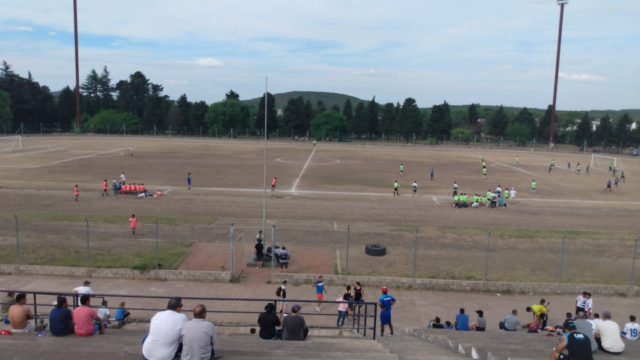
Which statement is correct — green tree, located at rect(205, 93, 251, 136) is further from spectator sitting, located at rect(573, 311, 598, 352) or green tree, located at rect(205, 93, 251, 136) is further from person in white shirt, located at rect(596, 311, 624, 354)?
spectator sitting, located at rect(573, 311, 598, 352)

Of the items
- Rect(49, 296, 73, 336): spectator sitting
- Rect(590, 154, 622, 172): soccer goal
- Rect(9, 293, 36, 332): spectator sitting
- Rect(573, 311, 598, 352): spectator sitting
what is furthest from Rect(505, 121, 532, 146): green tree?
Rect(49, 296, 73, 336): spectator sitting

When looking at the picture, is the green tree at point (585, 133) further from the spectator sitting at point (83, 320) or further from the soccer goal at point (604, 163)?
the spectator sitting at point (83, 320)

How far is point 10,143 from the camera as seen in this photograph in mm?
87250

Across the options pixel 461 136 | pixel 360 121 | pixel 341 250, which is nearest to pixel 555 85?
pixel 461 136

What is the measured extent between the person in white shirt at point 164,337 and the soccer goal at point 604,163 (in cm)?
7575

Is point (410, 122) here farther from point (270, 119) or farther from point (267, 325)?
point (267, 325)

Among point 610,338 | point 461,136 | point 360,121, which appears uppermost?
point 360,121

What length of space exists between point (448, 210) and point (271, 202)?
12.7 metres

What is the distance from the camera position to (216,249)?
22781mm

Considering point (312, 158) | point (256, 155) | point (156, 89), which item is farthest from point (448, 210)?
→ point (156, 89)

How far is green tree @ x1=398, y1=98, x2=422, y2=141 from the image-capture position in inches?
4852

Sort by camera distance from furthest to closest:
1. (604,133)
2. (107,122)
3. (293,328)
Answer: (107,122), (604,133), (293,328)

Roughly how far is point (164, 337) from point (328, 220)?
23.3 metres

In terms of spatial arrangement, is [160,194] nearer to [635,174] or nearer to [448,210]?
[448,210]
